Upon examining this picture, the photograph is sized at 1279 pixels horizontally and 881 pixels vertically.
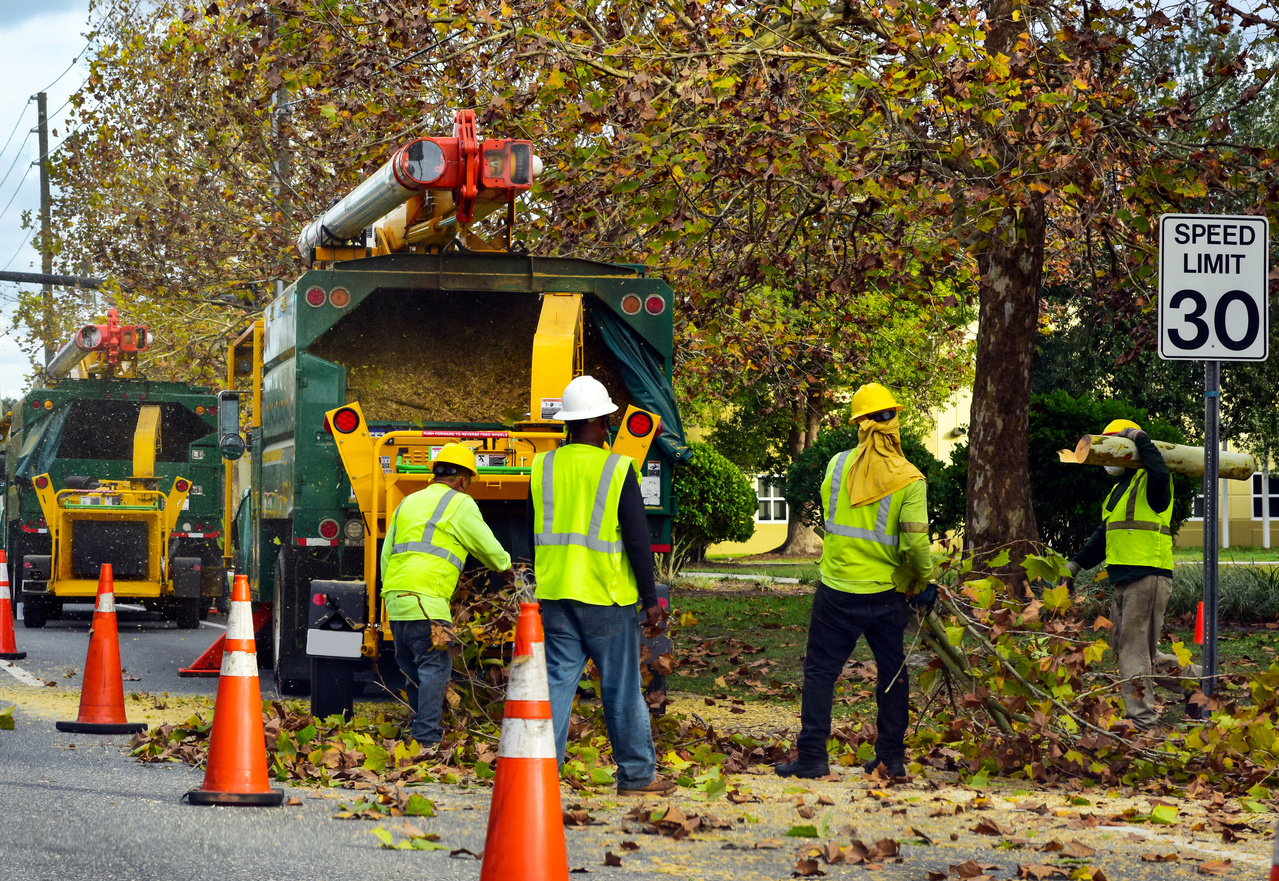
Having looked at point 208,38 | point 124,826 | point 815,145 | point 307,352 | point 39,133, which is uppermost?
point 39,133

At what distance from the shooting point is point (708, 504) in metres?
24.7

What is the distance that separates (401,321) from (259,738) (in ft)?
13.7

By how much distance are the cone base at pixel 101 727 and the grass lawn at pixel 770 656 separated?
10.1ft

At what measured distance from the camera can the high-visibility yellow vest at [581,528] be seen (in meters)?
6.74

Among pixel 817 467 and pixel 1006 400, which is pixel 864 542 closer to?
pixel 1006 400

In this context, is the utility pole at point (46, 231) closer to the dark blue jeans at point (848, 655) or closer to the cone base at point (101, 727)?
the cone base at point (101, 727)

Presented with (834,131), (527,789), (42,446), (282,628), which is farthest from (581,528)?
(42,446)

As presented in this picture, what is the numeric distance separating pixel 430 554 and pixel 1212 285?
13.3 feet

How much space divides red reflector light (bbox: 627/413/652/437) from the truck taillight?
5.01 ft

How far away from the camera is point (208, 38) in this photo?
17516 mm

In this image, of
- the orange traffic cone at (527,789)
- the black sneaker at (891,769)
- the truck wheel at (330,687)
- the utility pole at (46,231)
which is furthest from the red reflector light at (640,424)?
the utility pole at (46,231)

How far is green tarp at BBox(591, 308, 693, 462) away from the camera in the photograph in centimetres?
974

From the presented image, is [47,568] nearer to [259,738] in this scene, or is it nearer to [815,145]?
[815,145]

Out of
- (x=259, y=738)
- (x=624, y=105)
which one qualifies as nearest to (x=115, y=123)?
(x=624, y=105)
